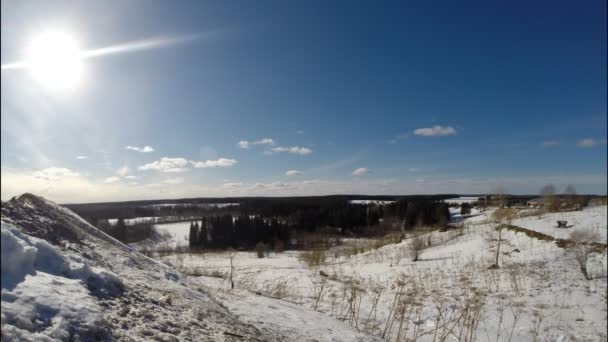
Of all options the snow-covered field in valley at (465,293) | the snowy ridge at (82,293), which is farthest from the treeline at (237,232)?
the snowy ridge at (82,293)

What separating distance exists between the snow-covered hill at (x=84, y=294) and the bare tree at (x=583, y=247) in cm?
1063

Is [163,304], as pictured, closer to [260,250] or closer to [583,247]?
[583,247]

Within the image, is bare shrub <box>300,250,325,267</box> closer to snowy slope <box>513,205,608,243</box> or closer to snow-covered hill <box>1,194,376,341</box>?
snowy slope <box>513,205,608,243</box>

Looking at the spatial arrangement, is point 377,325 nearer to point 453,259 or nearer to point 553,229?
point 453,259

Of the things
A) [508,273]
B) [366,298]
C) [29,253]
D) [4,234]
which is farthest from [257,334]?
[508,273]

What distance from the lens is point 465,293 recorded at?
8250 millimetres

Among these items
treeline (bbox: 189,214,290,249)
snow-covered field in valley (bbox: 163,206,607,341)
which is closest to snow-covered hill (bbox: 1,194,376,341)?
snow-covered field in valley (bbox: 163,206,607,341)

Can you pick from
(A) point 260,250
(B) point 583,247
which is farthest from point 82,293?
(A) point 260,250

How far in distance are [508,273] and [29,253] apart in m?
12.8

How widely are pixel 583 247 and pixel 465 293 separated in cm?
589

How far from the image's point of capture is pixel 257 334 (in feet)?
9.75

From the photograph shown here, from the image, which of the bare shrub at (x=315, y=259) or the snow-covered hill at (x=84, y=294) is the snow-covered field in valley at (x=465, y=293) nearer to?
the snow-covered hill at (x=84, y=294)

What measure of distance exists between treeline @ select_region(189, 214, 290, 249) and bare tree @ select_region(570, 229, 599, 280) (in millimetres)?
58327

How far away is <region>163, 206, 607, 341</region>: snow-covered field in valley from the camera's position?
4.93 m
